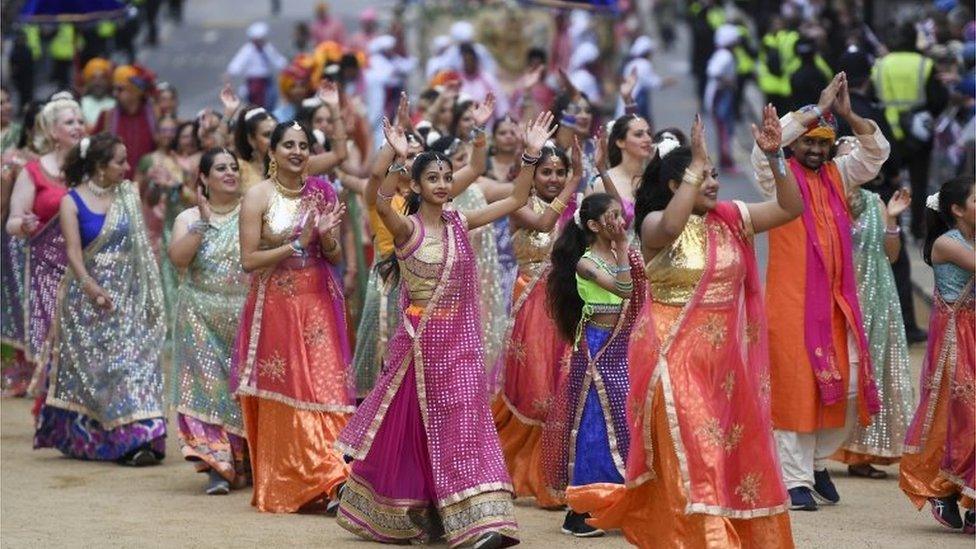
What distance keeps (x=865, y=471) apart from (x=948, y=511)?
1449 mm

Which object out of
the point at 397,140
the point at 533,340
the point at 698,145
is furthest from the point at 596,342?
the point at 698,145

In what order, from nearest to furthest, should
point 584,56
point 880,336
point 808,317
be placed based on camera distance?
point 808,317 < point 880,336 < point 584,56

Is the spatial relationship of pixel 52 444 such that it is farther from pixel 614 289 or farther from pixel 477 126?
pixel 614 289

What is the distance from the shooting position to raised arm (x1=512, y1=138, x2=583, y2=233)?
986 cm

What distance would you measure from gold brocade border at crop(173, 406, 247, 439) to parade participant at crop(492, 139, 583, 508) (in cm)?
123

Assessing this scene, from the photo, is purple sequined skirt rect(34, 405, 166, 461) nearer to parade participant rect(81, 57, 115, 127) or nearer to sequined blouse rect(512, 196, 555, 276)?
sequined blouse rect(512, 196, 555, 276)

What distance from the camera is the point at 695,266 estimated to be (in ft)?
24.9

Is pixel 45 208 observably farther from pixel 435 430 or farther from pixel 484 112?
pixel 435 430

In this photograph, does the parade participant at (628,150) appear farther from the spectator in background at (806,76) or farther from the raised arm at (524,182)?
the spectator in background at (806,76)

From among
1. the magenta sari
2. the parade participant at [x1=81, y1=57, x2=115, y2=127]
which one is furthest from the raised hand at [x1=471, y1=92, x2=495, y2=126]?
the parade participant at [x1=81, y1=57, x2=115, y2=127]

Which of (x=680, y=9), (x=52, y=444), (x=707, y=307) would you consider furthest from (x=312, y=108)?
(x=680, y=9)

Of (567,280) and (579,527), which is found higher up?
(567,280)

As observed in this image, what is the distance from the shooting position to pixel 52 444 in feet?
37.6

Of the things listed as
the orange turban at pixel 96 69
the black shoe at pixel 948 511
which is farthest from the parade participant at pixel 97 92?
the black shoe at pixel 948 511
